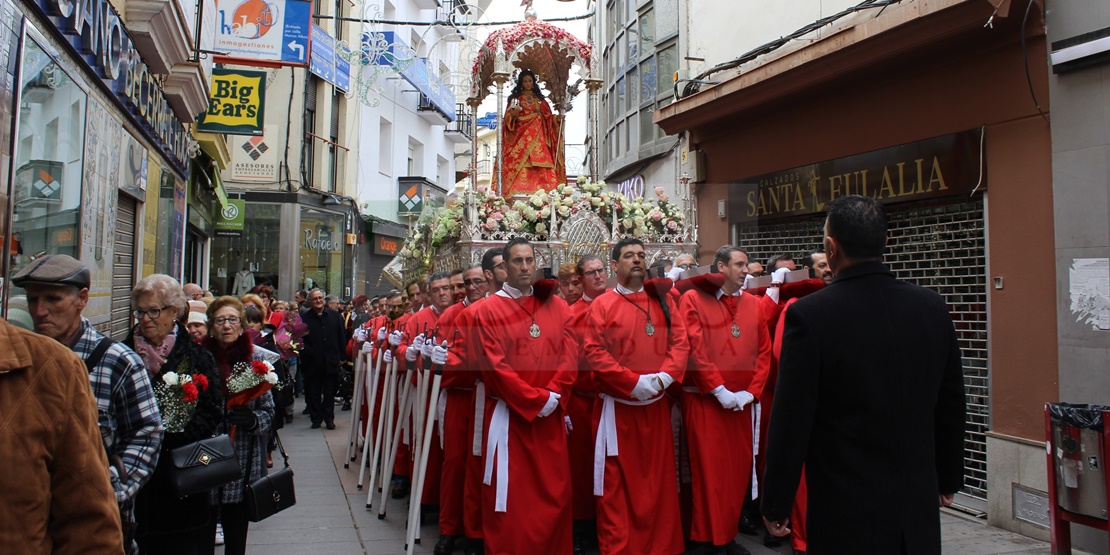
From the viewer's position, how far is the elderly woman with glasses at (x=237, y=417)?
4469 millimetres

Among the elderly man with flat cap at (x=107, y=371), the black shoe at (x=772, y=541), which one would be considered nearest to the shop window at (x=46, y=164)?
the elderly man with flat cap at (x=107, y=371)

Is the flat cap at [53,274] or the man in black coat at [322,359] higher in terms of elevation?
the flat cap at [53,274]

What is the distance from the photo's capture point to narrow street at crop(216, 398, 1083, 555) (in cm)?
573

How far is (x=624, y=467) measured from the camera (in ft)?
17.0

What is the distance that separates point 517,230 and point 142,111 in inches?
162

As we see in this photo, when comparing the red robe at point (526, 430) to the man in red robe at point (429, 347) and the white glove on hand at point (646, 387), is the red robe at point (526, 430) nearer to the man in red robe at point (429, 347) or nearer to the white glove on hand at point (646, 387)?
the white glove on hand at point (646, 387)

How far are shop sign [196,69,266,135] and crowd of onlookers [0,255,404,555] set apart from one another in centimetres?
878

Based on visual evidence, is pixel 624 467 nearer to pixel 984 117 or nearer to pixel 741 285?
pixel 741 285

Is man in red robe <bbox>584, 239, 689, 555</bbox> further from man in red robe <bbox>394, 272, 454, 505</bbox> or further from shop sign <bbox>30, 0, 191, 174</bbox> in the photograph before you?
shop sign <bbox>30, 0, 191, 174</bbox>

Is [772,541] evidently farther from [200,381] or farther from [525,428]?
[200,381]

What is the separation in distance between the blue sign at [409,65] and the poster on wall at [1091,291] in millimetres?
9142

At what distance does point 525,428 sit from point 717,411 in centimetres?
139

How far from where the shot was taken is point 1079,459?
510 centimetres

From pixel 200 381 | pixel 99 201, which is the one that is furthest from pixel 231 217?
pixel 200 381
